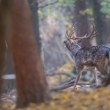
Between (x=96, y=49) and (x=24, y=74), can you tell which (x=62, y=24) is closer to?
(x=96, y=49)

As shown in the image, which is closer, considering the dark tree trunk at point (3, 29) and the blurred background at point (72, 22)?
the dark tree trunk at point (3, 29)

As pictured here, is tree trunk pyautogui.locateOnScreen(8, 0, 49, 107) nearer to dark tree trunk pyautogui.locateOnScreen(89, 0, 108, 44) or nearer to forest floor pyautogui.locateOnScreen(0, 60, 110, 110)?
→ forest floor pyautogui.locateOnScreen(0, 60, 110, 110)

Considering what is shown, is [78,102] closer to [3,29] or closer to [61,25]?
[3,29]

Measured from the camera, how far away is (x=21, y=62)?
9.93 m

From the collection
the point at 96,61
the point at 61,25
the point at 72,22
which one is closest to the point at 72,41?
the point at 96,61

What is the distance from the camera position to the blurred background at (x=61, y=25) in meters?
18.8

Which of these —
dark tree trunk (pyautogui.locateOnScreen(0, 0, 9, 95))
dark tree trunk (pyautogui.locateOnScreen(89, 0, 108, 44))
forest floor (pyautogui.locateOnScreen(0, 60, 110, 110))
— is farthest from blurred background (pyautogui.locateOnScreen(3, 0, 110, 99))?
dark tree trunk (pyautogui.locateOnScreen(0, 0, 9, 95))

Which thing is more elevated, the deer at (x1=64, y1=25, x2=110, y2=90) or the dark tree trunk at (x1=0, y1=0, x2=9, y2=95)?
the dark tree trunk at (x1=0, y1=0, x2=9, y2=95)

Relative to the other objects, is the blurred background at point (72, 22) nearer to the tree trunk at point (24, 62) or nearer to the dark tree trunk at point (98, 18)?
the dark tree trunk at point (98, 18)

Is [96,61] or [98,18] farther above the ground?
[98,18]

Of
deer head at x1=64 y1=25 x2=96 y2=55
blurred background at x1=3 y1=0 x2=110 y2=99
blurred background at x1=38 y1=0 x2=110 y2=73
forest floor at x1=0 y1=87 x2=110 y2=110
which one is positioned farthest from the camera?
blurred background at x1=38 y1=0 x2=110 y2=73

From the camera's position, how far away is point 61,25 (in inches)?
1366

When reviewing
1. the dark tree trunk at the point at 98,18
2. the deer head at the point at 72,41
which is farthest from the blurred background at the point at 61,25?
the deer head at the point at 72,41

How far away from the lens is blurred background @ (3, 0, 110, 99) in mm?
18781
